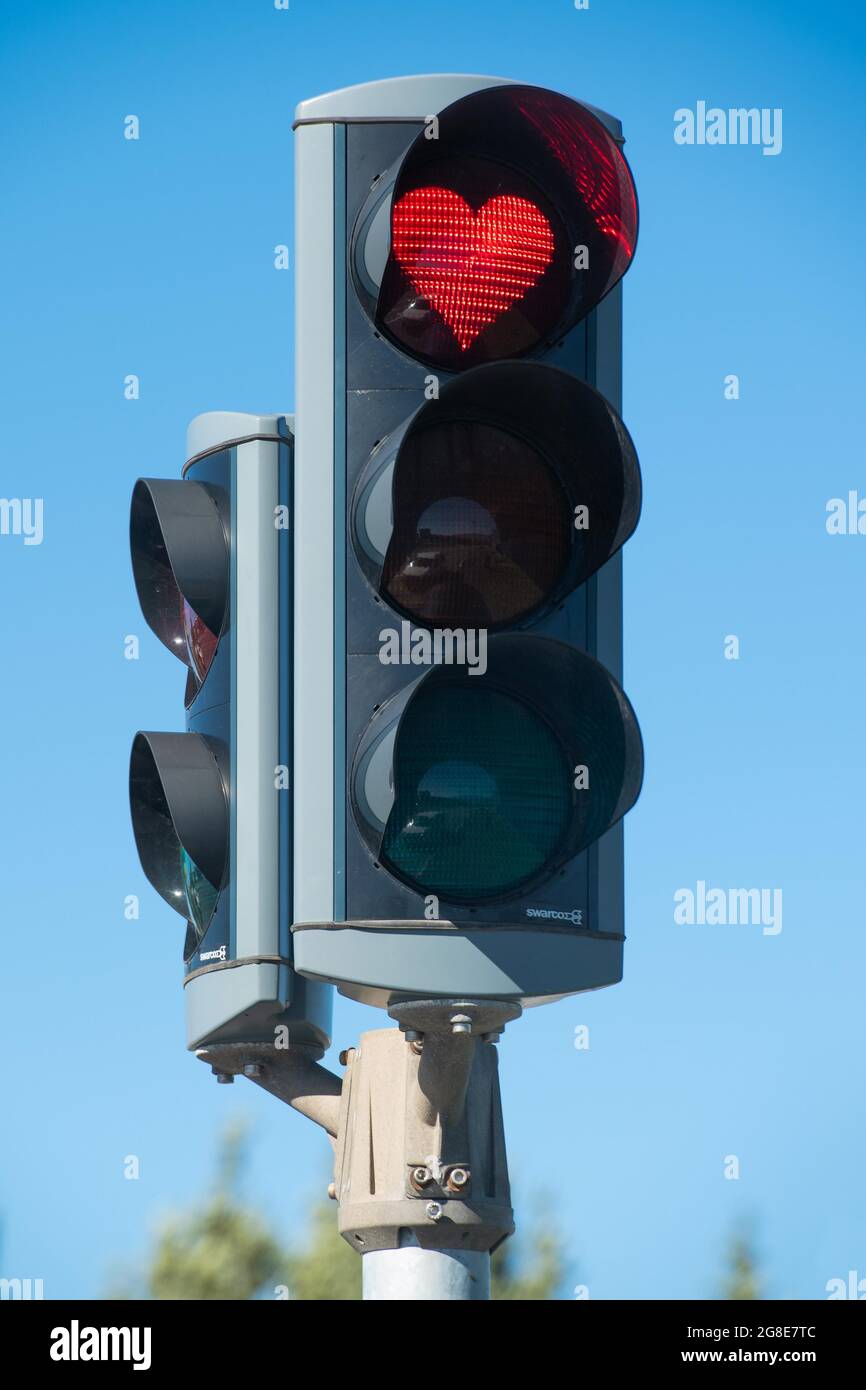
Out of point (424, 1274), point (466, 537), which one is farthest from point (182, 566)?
point (424, 1274)

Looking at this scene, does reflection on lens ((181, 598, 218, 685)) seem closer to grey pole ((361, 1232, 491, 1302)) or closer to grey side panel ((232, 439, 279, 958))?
grey side panel ((232, 439, 279, 958))

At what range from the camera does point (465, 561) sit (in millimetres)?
5371

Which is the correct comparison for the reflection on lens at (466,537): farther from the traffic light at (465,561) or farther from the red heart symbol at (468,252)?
the red heart symbol at (468,252)

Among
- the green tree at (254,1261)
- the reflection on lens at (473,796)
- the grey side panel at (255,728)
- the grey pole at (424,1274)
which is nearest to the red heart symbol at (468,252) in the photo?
the reflection on lens at (473,796)

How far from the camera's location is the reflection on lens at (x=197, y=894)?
6133 millimetres

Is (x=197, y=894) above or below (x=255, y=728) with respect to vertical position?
below

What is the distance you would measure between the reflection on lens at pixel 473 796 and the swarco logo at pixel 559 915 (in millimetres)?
61

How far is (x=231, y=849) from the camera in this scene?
6.00 m

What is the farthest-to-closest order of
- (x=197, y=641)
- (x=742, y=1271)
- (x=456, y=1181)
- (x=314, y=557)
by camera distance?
(x=742, y=1271) → (x=197, y=641) → (x=456, y=1181) → (x=314, y=557)

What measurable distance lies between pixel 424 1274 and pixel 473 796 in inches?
37.6

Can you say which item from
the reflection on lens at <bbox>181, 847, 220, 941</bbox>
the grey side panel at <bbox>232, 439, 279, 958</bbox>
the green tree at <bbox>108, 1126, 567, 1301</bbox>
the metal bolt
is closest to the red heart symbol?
the grey side panel at <bbox>232, 439, 279, 958</bbox>

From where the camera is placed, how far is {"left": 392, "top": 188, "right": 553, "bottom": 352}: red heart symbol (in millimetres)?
5520

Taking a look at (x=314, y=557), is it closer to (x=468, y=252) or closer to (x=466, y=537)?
(x=466, y=537)
